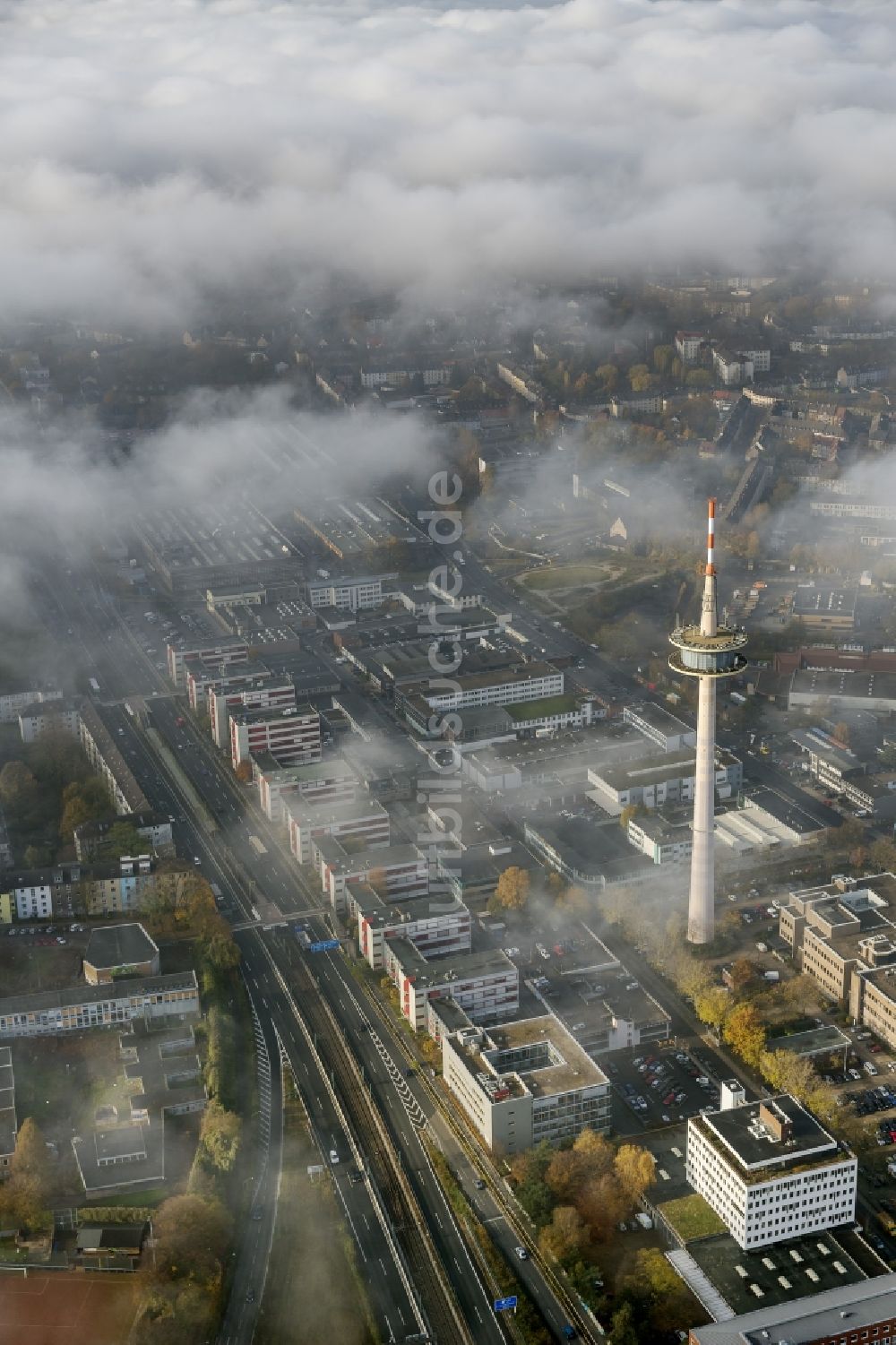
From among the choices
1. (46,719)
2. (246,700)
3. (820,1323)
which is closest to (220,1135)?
(820,1323)

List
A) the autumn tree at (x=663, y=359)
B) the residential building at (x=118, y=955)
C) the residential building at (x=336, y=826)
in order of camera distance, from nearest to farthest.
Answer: the residential building at (x=118, y=955)
the residential building at (x=336, y=826)
the autumn tree at (x=663, y=359)

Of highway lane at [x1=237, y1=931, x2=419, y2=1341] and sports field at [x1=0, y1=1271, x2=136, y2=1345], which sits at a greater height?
sports field at [x1=0, y1=1271, x2=136, y2=1345]

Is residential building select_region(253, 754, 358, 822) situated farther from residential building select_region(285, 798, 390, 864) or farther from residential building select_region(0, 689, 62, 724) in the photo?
residential building select_region(0, 689, 62, 724)

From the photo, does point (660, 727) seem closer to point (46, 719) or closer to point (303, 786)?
point (303, 786)

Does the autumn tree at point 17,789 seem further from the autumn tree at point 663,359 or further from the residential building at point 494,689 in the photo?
the autumn tree at point 663,359

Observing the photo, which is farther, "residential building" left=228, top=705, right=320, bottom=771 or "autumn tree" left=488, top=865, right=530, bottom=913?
"residential building" left=228, top=705, right=320, bottom=771

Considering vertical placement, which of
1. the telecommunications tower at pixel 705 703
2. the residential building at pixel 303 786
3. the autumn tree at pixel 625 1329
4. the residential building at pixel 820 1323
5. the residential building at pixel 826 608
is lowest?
the residential building at pixel 826 608

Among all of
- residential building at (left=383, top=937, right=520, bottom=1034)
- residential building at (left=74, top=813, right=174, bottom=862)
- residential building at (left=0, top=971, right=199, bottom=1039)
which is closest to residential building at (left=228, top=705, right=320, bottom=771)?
residential building at (left=74, top=813, right=174, bottom=862)

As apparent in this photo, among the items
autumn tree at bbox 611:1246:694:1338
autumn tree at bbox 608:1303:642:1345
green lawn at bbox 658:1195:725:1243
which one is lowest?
green lawn at bbox 658:1195:725:1243

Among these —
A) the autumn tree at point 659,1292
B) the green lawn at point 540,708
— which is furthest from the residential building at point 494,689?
the autumn tree at point 659,1292
